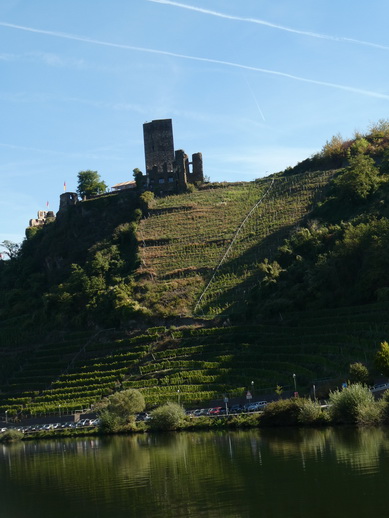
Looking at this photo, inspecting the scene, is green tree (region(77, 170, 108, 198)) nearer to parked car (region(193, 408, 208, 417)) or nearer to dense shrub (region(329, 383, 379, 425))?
parked car (region(193, 408, 208, 417))

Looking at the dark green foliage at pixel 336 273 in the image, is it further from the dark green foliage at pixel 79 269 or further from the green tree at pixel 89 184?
the green tree at pixel 89 184

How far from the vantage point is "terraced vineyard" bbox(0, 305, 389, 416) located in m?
53.4

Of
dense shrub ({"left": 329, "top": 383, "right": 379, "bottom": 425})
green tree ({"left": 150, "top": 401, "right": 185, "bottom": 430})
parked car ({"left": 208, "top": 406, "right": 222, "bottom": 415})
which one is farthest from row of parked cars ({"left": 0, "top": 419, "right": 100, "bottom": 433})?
dense shrub ({"left": 329, "top": 383, "right": 379, "bottom": 425})

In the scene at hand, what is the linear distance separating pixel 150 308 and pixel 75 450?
83.3 ft

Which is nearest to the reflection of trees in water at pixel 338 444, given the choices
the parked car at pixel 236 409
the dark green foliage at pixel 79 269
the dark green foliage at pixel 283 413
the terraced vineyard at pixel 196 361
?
the dark green foliage at pixel 283 413

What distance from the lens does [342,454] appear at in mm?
32469

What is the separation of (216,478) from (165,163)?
240 feet

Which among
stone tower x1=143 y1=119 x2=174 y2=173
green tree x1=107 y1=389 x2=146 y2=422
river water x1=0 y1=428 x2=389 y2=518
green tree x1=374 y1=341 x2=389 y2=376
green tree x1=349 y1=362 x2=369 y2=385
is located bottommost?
river water x1=0 y1=428 x2=389 y2=518

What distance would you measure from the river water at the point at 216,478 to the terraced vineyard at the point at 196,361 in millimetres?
9441

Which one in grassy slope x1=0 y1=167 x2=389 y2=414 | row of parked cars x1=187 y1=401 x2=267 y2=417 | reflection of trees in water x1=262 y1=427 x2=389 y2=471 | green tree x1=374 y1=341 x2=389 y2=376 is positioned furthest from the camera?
grassy slope x1=0 y1=167 x2=389 y2=414

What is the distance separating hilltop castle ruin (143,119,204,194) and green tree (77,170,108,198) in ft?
22.8

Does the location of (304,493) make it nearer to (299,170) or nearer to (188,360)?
(188,360)

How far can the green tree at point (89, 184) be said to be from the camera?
341 ft

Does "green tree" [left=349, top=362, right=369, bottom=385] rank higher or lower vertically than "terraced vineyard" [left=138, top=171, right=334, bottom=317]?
lower
